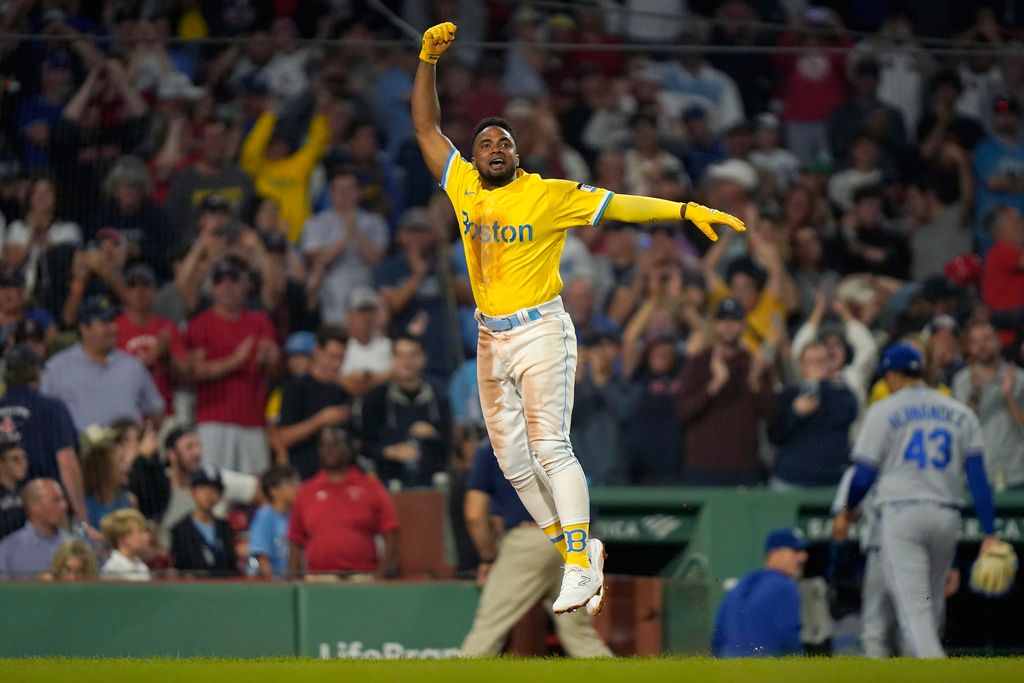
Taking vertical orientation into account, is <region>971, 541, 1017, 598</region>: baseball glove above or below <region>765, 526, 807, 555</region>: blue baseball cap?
below

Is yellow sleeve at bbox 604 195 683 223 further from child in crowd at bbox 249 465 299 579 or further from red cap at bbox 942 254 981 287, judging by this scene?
red cap at bbox 942 254 981 287

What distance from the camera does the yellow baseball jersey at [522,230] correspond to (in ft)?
25.3

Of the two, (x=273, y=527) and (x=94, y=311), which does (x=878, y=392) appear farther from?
(x=94, y=311)

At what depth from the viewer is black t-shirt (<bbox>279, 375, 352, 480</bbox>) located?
11.7 meters

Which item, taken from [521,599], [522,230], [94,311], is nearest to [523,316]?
[522,230]

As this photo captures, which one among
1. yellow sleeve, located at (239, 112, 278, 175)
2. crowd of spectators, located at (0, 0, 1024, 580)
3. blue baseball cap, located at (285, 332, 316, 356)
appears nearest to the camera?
crowd of spectators, located at (0, 0, 1024, 580)

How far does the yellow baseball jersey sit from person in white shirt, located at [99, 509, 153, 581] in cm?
383

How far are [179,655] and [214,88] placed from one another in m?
4.84

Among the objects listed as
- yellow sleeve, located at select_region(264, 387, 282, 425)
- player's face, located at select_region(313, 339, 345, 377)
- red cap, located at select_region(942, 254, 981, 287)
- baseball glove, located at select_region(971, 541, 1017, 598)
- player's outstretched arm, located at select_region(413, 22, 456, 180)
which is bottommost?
baseball glove, located at select_region(971, 541, 1017, 598)

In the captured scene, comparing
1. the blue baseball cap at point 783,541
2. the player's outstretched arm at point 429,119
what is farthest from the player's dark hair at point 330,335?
the player's outstretched arm at point 429,119

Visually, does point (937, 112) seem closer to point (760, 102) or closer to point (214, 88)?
point (760, 102)

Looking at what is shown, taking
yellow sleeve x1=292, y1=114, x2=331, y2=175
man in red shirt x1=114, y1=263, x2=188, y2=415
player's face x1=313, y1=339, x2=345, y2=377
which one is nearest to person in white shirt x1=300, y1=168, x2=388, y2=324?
yellow sleeve x1=292, y1=114, x2=331, y2=175

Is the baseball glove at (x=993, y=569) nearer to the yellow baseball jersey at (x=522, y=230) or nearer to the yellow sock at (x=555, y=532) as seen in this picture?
the yellow sock at (x=555, y=532)

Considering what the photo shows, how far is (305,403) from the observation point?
1188 cm
